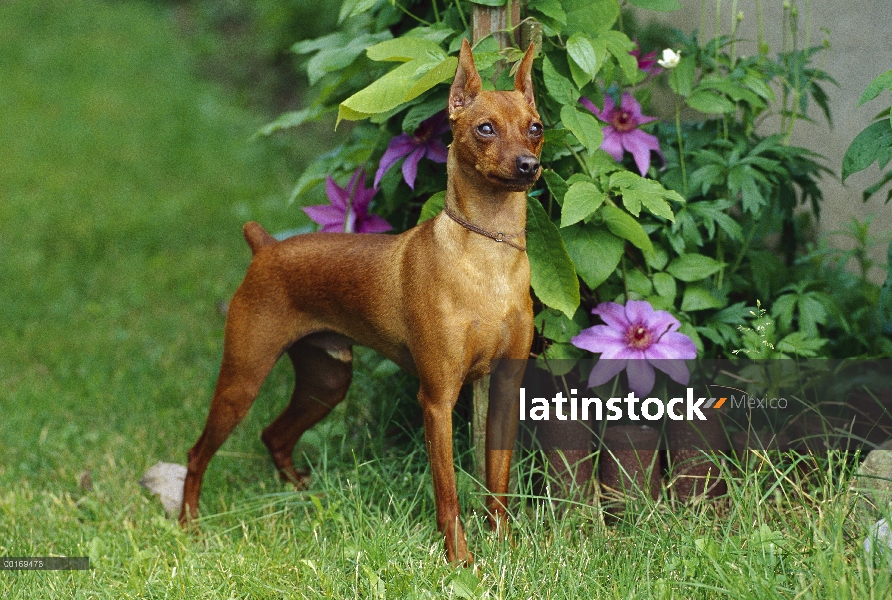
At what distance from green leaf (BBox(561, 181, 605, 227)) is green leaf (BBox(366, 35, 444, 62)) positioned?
0.54m

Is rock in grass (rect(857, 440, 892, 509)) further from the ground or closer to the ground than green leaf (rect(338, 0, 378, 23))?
closer to the ground

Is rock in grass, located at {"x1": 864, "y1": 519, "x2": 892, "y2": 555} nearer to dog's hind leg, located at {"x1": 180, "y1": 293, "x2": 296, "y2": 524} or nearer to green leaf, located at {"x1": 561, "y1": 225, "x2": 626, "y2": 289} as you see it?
green leaf, located at {"x1": 561, "y1": 225, "x2": 626, "y2": 289}

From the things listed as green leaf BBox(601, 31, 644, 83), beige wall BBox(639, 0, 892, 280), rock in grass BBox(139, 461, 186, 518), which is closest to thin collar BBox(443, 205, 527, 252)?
green leaf BBox(601, 31, 644, 83)

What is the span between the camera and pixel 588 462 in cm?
313

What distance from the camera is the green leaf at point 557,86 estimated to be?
285 cm

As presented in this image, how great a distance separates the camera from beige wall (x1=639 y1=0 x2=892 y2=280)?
3.54 metres

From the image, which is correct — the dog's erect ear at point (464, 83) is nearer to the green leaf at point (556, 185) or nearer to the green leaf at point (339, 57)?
the green leaf at point (556, 185)

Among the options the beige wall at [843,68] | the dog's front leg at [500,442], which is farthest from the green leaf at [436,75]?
the beige wall at [843,68]

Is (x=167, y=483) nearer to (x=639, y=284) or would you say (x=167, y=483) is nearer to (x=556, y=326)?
(x=556, y=326)

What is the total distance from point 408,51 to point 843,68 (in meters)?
1.75

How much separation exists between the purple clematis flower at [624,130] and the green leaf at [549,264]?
418mm

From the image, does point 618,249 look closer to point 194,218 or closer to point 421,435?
point 421,435

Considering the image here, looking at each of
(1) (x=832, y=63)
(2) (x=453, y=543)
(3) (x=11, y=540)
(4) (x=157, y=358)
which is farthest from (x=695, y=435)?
(4) (x=157, y=358)

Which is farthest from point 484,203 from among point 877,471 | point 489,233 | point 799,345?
point 877,471
